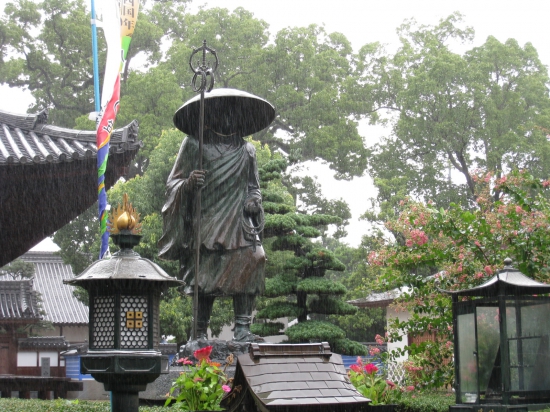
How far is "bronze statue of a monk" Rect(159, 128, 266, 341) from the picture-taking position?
644cm

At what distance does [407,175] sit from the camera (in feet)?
78.4

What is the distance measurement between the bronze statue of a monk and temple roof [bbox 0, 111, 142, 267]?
0.80 meters

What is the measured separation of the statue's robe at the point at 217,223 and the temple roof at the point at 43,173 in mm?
802

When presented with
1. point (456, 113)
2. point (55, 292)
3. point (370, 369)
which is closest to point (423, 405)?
point (370, 369)

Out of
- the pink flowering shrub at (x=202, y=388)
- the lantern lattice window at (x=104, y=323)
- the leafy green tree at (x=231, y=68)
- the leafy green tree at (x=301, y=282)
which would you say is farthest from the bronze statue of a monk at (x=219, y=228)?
the leafy green tree at (x=231, y=68)

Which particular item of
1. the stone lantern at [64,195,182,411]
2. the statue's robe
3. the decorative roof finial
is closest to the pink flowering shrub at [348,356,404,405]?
the statue's robe

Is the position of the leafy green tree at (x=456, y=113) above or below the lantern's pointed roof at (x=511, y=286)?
above

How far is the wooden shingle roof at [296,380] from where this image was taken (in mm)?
4090

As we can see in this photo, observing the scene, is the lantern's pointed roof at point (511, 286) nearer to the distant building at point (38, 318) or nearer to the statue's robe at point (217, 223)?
the statue's robe at point (217, 223)

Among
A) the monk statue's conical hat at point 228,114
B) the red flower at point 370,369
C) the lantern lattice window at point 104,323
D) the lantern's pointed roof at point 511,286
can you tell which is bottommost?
the red flower at point 370,369

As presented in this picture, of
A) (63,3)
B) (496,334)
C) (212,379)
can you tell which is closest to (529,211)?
(496,334)

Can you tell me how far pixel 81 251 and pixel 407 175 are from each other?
1084 centimetres

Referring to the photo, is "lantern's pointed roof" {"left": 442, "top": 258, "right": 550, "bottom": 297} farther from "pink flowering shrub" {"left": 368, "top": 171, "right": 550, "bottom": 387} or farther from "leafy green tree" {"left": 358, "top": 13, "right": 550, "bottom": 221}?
"leafy green tree" {"left": 358, "top": 13, "right": 550, "bottom": 221}

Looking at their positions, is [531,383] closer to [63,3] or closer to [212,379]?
[212,379]
